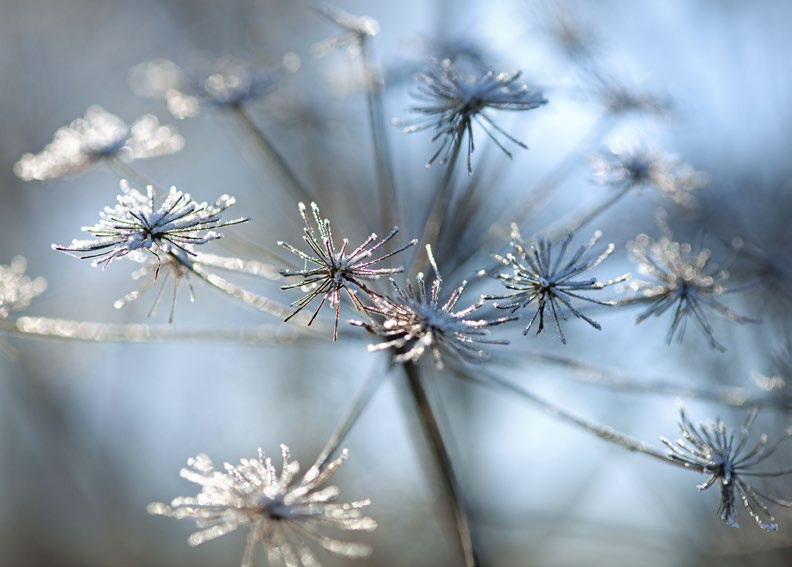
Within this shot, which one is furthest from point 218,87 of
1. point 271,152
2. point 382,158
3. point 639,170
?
point 639,170

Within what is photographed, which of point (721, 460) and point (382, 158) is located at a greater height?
point (382, 158)

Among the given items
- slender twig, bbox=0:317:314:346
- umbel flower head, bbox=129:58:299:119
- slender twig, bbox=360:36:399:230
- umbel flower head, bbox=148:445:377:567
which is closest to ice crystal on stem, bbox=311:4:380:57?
slender twig, bbox=360:36:399:230

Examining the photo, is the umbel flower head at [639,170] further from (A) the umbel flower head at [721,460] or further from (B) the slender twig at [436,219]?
(A) the umbel flower head at [721,460]

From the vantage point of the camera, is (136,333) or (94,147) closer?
(136,333)

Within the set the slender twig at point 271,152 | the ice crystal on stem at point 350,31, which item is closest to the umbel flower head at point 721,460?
the slender twig at point 271,152

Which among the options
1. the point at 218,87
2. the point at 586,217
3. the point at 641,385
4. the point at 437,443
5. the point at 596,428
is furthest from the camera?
the point at 218,87

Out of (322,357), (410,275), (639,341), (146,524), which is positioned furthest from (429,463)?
(146,524)

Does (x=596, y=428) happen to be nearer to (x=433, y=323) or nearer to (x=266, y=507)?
(x=433, y=323)

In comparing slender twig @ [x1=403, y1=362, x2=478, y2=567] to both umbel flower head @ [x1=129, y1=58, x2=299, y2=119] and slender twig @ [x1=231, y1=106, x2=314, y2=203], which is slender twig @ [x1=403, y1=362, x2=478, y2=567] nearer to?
slender twig @ [x1=231, y1=106, x2=314, y2=203]
